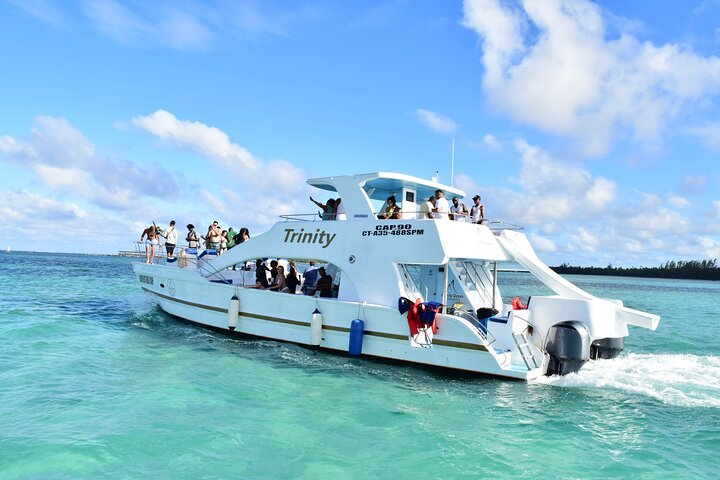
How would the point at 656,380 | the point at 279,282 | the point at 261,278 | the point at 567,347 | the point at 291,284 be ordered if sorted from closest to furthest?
1. the point at 567,347
2. the point at 656,380
3. the point at 291,284
4. the point at 279,282
5. the point at 261,278

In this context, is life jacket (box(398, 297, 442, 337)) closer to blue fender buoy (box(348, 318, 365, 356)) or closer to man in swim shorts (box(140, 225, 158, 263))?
blue fender buoy (box(348, 318, 365, 356))

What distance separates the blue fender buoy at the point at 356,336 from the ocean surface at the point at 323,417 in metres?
0.31

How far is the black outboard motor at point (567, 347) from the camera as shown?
8.52 meters

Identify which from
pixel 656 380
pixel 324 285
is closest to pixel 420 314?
pixel 324 285

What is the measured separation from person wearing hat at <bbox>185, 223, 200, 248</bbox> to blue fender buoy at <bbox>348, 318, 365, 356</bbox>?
6.92 m

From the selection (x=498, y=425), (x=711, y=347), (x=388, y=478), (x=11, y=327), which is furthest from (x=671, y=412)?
(x=11, y=327)

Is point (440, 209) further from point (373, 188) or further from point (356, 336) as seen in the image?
point (356, 336)

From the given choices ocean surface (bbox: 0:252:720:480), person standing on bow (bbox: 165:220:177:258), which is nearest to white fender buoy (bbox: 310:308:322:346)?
ocean surface (bbox: 0:252:720:480)

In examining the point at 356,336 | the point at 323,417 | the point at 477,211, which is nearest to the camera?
the point at 323,417

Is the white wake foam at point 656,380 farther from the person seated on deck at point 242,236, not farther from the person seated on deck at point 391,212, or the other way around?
the person seated on deck at point 242,236

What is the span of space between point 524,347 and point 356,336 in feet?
10.3

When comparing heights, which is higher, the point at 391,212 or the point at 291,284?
the point at 391,212

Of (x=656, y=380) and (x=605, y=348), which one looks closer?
(x=656, y=380)

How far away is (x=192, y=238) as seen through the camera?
1477 cm
